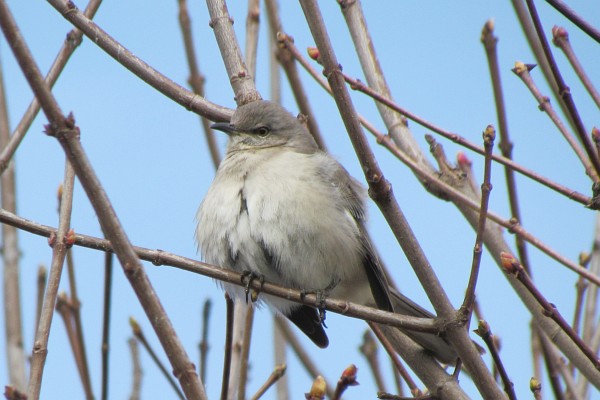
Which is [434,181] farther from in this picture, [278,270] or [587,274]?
[278,270]

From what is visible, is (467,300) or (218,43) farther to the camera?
(218,43)

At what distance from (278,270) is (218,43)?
1.29m

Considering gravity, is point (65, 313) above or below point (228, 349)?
above

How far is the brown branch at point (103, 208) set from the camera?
78.5 inches

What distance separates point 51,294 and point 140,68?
5.66 feet

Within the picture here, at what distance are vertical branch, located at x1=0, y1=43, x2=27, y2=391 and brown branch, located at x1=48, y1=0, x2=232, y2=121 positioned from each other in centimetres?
78

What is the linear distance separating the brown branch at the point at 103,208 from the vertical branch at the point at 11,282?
1.94m

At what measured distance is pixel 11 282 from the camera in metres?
4.22

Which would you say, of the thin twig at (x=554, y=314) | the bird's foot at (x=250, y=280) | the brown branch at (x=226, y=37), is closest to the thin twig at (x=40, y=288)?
the bird's foot at (x=250, y=280)

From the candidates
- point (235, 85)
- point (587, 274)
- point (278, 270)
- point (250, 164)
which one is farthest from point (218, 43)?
point (587, 274)

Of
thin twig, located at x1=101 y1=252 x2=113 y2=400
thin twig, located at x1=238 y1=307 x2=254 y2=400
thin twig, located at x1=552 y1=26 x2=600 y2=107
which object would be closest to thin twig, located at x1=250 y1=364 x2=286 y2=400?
A: thin twig, located at x1=238 y1=307 x2=254 y2=400

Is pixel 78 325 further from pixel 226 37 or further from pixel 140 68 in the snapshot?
pixel 226 37

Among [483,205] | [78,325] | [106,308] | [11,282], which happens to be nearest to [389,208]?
[483,205]

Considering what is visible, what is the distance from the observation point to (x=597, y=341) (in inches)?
145
